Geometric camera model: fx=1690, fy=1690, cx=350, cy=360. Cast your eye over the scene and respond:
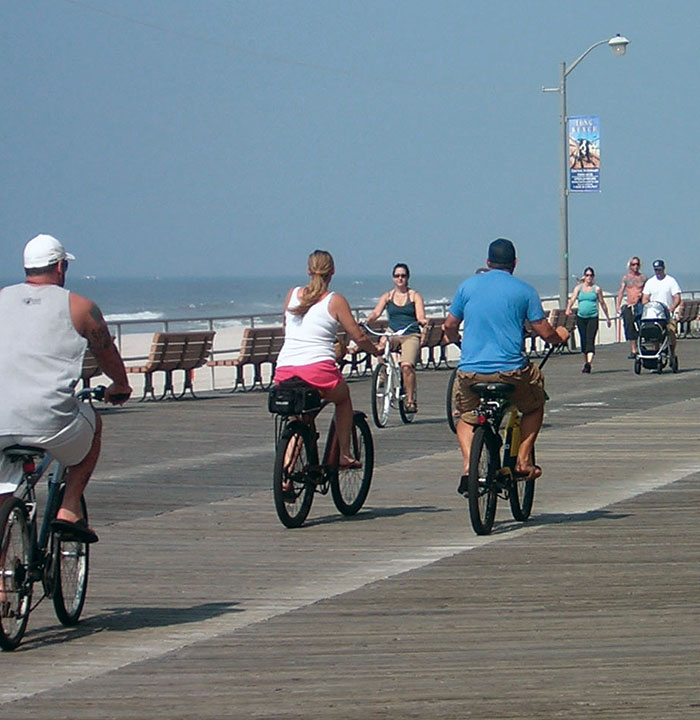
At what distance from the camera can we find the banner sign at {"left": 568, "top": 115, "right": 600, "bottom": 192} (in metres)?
41.2

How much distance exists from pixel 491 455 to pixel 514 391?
451mm

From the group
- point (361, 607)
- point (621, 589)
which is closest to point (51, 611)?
point (361, 607)

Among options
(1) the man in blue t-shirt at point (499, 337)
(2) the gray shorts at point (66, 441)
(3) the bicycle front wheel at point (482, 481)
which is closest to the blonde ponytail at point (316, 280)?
(1) the man in blue t-shirt at point (499, 337)

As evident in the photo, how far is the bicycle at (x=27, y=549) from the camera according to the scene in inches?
271

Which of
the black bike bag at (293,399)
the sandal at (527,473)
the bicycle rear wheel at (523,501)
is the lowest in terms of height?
the bicycle rear wheel at (523,501)

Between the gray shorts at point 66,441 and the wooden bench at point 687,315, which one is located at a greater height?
Answer: the gray shorts at point 66,441

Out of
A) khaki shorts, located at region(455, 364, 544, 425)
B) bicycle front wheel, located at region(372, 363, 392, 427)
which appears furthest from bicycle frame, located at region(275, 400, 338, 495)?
bicycle front wheel, located at region(372, 363, 392, 427)

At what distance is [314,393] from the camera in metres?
10.7

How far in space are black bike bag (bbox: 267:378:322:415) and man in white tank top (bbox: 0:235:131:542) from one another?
3.48 meters

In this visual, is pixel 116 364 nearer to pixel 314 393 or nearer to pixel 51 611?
pixel 51 611

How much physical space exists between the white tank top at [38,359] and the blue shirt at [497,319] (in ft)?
12.6

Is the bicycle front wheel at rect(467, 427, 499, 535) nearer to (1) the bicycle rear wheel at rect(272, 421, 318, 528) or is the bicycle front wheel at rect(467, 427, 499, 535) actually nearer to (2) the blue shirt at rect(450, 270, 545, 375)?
(2) the blue shirt at rect(450, 270, 545, 375)

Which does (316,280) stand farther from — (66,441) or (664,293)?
(664,293)

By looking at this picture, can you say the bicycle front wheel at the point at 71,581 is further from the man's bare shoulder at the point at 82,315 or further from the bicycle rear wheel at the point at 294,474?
the bicycle rear wheel at the point at 294,474
